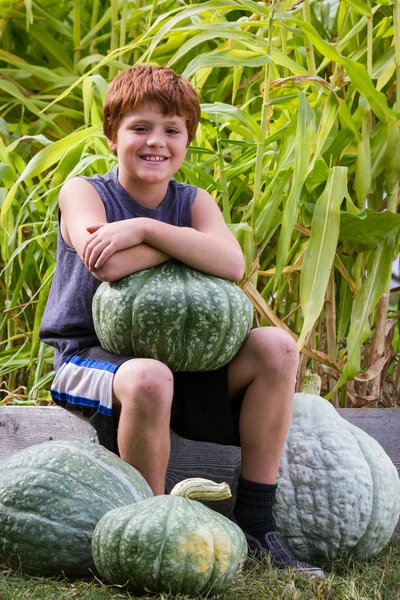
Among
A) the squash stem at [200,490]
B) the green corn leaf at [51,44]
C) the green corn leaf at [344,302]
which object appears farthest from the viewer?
the green corn leaf at [51,44]

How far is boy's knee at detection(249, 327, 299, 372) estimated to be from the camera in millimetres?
2225

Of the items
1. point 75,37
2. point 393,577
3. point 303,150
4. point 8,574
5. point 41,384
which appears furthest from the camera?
point 75,37

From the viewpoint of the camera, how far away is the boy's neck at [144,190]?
2465 millimetres

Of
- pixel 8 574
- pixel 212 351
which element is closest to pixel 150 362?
pixel 212 351

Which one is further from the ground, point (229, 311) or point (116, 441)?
Result: point (229, 311)

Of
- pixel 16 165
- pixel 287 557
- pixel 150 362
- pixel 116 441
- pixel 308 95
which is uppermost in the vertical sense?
pixel 308 95

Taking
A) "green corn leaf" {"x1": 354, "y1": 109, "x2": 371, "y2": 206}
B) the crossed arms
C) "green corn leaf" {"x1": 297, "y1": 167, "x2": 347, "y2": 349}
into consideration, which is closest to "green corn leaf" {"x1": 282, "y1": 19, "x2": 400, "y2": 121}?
"green corn leaf" {"x1": 354, "y1": 109, "x2": 371, "y2": 206}

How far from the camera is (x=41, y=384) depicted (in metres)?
2.79

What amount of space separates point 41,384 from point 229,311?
872 mm

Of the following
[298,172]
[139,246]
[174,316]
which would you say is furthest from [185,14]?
[174,316]

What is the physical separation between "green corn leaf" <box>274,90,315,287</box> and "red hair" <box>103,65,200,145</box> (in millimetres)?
282

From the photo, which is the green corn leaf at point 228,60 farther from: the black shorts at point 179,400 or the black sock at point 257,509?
the black sock at point 257,509

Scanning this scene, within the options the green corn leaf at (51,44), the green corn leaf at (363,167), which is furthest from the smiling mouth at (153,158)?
the green corn leaf at (51,44)

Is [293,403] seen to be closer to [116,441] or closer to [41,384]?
[116,441]
